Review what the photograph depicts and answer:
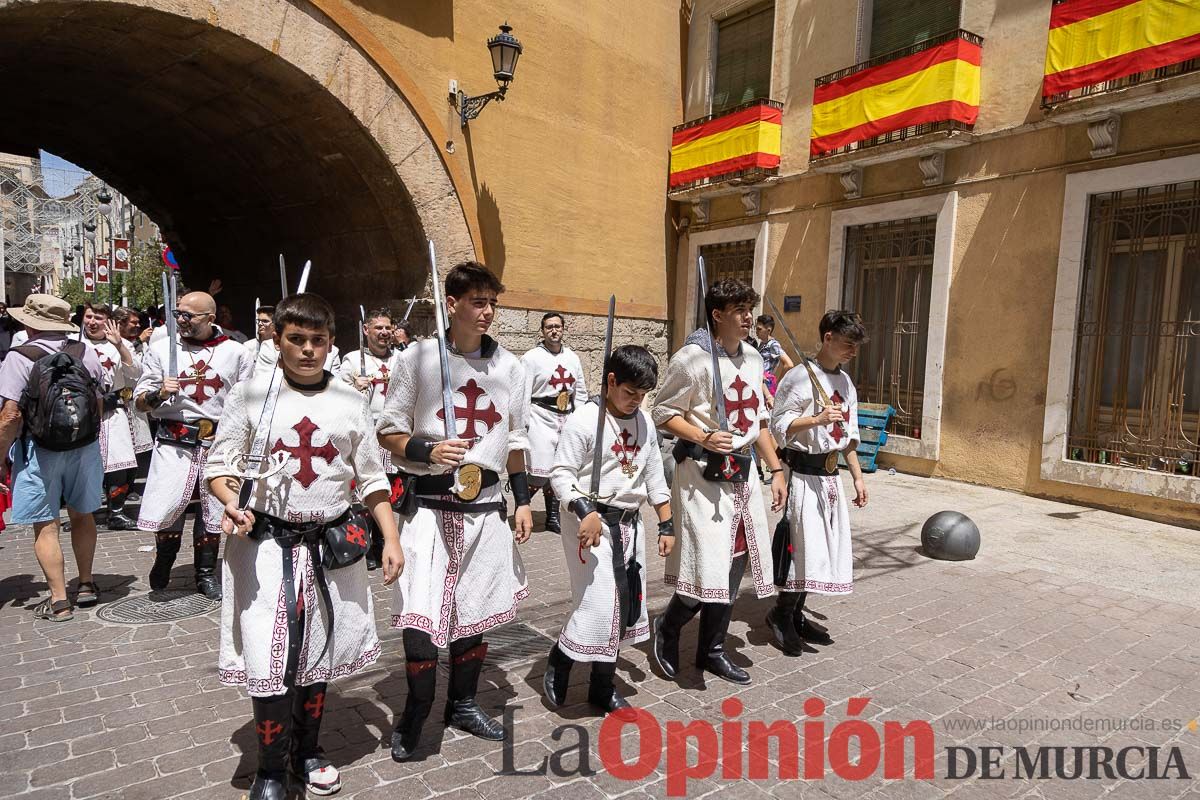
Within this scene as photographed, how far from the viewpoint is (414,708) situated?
3123 millimetres

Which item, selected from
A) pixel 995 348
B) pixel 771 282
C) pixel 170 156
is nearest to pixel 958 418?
pixel 995 348

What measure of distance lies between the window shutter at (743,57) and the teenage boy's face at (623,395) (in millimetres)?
10549

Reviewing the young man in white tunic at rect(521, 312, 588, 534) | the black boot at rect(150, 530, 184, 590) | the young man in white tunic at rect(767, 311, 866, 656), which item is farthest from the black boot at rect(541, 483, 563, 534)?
the black boot at rect(150, 530, 184, 590)

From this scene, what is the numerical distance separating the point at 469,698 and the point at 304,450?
4.66 feet

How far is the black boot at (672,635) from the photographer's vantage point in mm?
4023

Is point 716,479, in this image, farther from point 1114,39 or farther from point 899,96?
point 899,96

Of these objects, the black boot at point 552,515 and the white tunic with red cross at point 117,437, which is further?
the black boot at point 552,515

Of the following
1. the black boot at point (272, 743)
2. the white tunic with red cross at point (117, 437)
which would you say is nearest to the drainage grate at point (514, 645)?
the black boot at point (272, 743)

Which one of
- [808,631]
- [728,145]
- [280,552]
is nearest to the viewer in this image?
[280,552]

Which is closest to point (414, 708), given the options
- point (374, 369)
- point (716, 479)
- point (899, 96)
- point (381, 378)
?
point (716, 479)

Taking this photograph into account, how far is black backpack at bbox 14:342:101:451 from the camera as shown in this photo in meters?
4.69

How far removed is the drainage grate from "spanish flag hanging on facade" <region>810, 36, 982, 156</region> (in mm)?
8299

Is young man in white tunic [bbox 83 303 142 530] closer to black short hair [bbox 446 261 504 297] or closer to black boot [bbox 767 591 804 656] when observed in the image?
black short hair [bbox 446 261 504 297]

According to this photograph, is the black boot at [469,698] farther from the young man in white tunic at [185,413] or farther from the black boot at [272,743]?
the young man in white tunic at [185,413]
